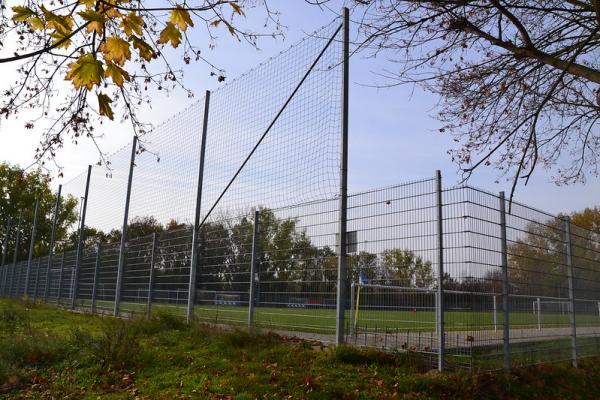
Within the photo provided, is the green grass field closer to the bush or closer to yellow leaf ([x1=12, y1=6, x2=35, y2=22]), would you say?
the bush

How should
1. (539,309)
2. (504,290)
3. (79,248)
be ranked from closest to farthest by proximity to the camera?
(504,290), (539,309), (79,248)

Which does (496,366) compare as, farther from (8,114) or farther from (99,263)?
(99,263)

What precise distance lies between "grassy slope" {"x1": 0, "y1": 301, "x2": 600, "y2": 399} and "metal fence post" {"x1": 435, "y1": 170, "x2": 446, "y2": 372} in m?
0.35

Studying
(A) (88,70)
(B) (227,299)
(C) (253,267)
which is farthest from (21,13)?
(B) (227,299)

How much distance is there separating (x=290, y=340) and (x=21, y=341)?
4076mm

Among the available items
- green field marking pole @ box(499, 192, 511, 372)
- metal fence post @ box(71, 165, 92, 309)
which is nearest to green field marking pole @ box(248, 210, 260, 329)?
green field marking pole @ box(499, 192, 511, 372)

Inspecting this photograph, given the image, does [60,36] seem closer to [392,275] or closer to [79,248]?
[392,275]

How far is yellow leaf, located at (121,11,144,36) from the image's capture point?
388 cm

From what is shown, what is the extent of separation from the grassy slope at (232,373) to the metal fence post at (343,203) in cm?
51

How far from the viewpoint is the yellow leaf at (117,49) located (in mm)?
3581

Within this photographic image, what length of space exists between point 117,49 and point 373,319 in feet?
16.4

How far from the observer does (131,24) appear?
388 cm

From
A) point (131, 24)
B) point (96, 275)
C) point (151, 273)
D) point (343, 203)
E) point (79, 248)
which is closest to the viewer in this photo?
point (131, 24)

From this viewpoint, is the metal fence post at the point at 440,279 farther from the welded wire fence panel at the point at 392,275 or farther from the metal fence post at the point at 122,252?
the metal fence post at the point at 122,252
